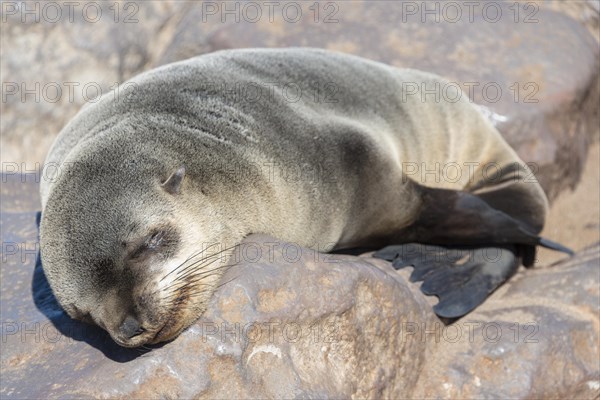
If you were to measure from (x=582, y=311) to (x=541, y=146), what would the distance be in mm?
2800

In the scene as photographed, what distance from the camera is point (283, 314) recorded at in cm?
358

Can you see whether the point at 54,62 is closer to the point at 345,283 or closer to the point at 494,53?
the point at 494,53

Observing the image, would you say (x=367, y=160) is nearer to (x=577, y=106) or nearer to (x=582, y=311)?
(x=582, y=311)


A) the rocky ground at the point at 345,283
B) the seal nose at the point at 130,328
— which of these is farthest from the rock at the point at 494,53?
the seal nose at the point at 130,328

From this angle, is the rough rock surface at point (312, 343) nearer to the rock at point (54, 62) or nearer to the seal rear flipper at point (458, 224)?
the seal rear flipper at point (458, 224)

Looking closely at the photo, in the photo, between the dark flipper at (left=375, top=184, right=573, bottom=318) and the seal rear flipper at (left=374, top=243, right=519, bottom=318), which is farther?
the dark flipper at (left=375, top=184, right=573, bottom=318)

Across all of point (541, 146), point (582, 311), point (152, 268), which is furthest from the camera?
point (541, 146)

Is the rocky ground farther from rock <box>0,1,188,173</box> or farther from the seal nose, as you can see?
the seal nose

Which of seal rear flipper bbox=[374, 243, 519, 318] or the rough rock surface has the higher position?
the rough rock surface

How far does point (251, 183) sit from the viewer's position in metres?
4.06

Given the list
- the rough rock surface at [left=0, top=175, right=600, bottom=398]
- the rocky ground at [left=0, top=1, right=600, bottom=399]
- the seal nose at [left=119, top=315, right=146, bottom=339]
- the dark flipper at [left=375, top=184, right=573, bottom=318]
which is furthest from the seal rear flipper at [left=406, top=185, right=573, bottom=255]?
the seal nose at [left=119, top=315, right=146, bottom=339]

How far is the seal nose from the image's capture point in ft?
10.8

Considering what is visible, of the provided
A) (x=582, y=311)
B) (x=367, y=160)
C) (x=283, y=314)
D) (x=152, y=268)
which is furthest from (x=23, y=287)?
(x=582, y=311)

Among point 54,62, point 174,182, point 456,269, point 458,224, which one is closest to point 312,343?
point 174,182
